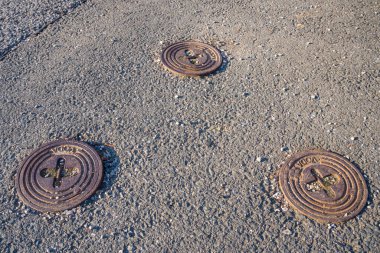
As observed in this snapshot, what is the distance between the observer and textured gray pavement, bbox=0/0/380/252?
254cm

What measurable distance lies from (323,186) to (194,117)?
1.22 m

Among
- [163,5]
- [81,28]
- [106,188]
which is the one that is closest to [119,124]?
[106,188]

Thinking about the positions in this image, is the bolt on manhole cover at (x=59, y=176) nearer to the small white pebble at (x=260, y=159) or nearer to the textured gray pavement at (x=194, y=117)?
the textured gray pavement at (x=194, y=117)

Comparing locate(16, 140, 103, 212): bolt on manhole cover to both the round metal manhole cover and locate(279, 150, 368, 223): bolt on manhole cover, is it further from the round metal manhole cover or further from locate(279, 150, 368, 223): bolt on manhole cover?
locate(279, 150, 368, 223): bolt on manhole cover

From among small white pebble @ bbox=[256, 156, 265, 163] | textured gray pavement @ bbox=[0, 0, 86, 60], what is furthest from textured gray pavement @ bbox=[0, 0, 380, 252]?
textured gray pavement @ bbox=[0, 0, 86, 60]

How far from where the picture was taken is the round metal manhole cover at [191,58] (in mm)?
3836

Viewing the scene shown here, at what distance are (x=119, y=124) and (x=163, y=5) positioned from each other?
226cm

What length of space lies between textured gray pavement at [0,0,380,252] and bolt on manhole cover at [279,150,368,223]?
0.07 m

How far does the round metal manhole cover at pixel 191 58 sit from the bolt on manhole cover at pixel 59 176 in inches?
52.4

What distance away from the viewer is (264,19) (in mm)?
4699

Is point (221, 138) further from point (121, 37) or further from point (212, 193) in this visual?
point (121, 37)

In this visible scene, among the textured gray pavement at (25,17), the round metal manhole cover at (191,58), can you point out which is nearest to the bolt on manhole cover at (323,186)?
the round metal manhole cover at (191,58)

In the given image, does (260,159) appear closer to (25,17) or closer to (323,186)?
(323,186)

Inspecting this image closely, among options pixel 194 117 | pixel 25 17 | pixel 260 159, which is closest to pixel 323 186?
pixel 260 159
